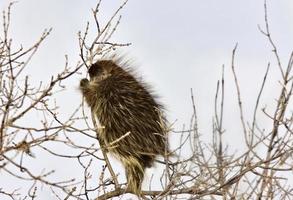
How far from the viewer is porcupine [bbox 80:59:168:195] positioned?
525cm

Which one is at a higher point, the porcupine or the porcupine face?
the porcupine face

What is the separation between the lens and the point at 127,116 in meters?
5.29

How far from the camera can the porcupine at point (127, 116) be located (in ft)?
17.2

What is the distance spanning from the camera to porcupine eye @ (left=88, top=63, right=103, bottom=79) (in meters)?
5.23

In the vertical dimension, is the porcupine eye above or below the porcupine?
above

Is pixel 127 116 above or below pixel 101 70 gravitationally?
below

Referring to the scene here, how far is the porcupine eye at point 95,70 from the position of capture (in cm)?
523

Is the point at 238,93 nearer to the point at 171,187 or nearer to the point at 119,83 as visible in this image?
the point at 171,187

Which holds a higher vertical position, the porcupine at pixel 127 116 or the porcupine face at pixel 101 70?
the porcupine face at pixel 101 70

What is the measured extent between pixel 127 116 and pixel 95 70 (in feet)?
1.65

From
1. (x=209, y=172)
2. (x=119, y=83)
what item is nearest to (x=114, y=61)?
(x=119, y=83)

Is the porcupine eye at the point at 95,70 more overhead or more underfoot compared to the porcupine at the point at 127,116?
more overhead

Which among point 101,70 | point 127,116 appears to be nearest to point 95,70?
point 101,70

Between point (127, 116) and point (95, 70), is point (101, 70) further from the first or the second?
point (127, 116)
